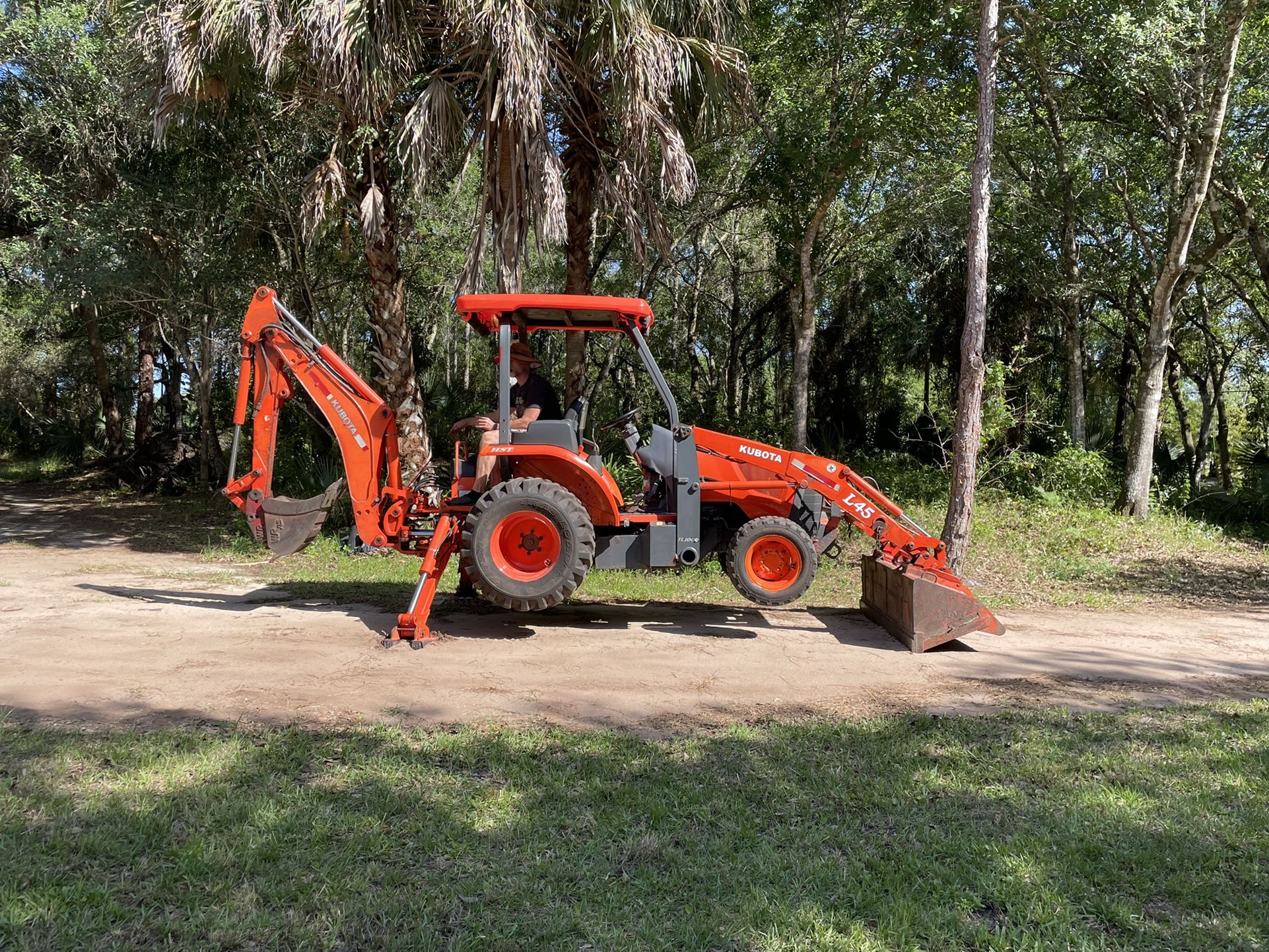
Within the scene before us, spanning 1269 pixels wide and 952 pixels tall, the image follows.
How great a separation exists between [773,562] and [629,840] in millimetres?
4114

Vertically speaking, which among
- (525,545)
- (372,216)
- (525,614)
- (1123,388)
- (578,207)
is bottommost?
(525,614)

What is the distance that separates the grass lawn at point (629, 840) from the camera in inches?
112

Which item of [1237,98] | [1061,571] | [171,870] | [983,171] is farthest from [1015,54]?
[171,870]

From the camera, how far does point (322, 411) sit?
7.23 metres

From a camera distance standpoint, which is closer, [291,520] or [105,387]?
[291,520]

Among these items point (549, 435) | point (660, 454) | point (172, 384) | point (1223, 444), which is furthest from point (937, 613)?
point (172, 384)

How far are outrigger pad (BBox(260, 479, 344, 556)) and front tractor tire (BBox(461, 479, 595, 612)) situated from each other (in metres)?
1.49

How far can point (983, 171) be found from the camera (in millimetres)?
9898

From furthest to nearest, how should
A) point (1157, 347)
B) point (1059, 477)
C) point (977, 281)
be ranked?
1. point (1059, 477)
2. point (1157, 347)
3. point (977, 281)

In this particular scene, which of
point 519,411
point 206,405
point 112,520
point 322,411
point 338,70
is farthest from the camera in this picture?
point 206,405

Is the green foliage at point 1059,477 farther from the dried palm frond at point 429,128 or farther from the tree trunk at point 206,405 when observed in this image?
the tree trunk at point 206,405

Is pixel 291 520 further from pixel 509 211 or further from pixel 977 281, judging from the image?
pixel 977 281

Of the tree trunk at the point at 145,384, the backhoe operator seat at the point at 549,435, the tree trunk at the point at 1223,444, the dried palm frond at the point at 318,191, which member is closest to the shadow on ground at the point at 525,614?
the backhoe operator seat at the point at 549,435

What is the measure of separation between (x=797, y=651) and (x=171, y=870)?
15.0 ft
